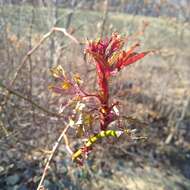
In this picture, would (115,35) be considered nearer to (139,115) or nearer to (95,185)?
(95,185)

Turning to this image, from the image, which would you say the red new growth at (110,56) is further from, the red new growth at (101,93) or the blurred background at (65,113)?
the blurred background at (65,113)

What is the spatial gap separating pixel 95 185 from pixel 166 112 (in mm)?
2689

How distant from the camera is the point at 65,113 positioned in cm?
397

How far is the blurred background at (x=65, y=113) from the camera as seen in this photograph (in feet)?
13.2

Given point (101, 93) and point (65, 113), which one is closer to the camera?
point (101, 93)

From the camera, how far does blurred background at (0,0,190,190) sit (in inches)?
158

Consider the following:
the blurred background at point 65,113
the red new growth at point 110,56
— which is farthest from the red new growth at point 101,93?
the blurred background at point 65,113

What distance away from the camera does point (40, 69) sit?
4770 mm

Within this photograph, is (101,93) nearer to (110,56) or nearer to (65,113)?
(110,56)

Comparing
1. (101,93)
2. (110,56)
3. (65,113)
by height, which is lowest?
(65,113)

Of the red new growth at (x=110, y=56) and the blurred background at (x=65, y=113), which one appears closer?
the red new growth at (x=110, y=56)

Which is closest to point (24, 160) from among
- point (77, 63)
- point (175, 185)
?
point (77, 63)

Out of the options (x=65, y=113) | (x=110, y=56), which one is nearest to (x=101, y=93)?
(x=110, y=56)

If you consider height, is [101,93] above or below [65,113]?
above
